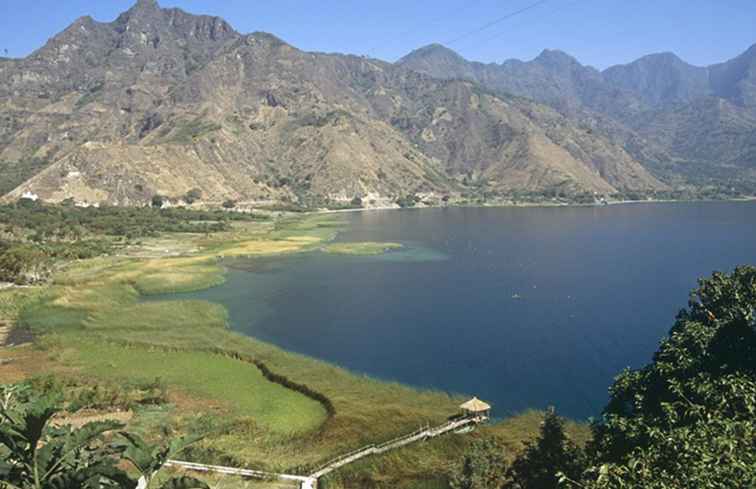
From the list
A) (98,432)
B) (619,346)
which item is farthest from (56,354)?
(619,346)

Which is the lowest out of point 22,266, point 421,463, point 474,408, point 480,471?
point 421,463

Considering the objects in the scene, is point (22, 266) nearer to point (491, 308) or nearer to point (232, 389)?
point (232, 389)

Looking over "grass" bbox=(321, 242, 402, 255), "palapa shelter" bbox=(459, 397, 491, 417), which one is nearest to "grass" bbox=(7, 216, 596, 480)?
"palapa shelter" bbox=(459, 397, 491, 417)

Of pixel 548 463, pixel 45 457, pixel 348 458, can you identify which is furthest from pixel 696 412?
pixel 348 458

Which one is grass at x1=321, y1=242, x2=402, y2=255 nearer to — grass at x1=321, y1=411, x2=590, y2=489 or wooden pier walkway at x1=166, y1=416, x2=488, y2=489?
wooden pier walkway at x1=166, y1=416, x2=488, y2=489

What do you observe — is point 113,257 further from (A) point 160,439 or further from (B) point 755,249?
(B) point 755,249
